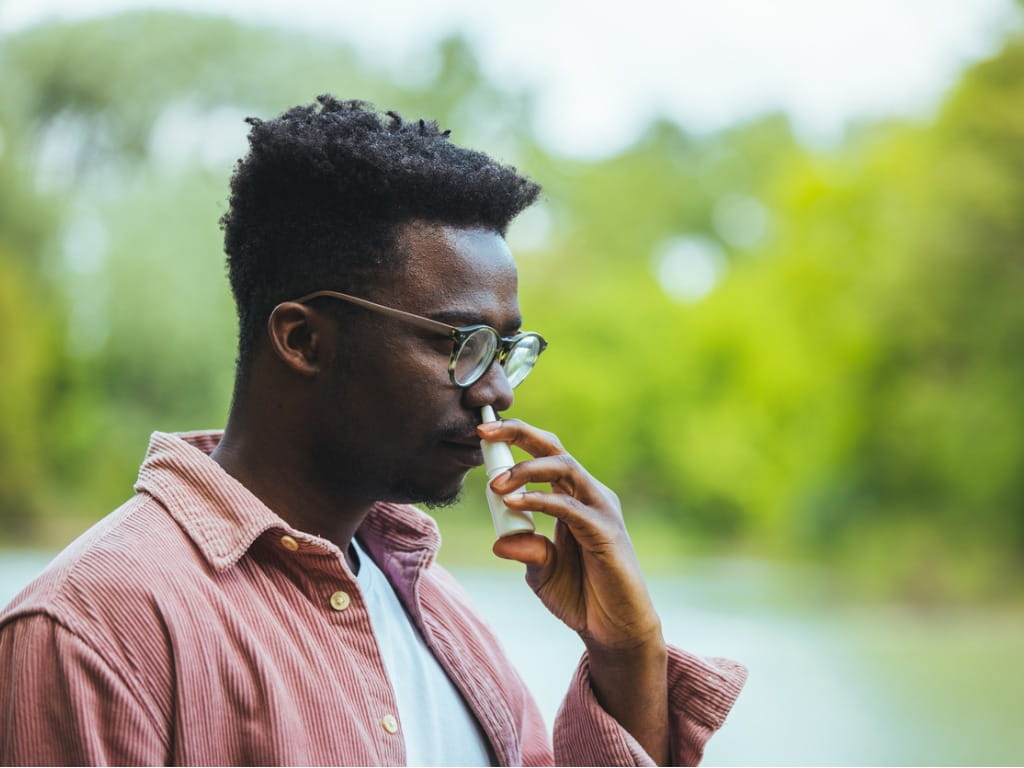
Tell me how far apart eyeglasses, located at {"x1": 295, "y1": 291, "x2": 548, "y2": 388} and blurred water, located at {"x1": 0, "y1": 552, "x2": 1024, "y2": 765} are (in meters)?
4.25

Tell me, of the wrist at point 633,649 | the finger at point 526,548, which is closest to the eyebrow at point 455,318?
the finger at point 526,548

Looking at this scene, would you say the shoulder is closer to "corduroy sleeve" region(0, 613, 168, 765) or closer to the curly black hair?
"corduroy sleeve" region(0, 613, 168, 765)

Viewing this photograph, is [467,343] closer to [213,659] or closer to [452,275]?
[452,275]

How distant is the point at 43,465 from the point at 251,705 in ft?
24.0

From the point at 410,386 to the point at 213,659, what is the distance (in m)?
Result: 0.29

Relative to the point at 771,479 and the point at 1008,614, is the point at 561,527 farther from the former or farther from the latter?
the point at 771,479

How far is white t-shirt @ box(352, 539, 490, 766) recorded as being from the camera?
3.40 feet

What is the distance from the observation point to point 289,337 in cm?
103

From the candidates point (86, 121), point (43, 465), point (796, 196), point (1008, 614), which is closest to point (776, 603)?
point (1008, 614)

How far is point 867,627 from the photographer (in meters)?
7.78

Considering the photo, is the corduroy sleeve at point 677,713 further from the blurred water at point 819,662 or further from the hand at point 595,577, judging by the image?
the blurred water at point 819,662

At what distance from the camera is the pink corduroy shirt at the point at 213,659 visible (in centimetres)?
81

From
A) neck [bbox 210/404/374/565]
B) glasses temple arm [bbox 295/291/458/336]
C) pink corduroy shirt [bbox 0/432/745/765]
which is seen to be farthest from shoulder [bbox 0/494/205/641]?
glasses temple arm [bbox 295/291/458/336]

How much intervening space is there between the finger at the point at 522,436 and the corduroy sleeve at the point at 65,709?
14.7 inches
